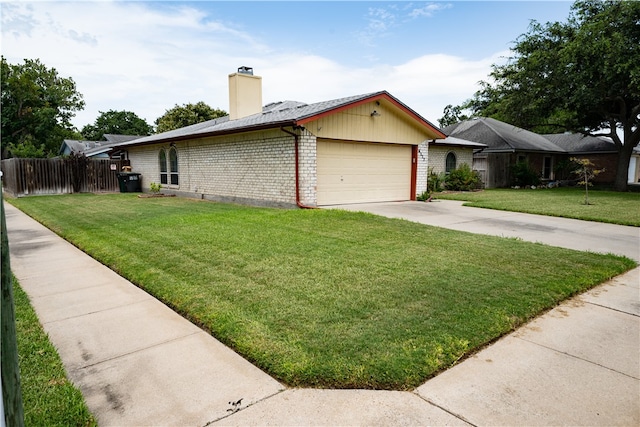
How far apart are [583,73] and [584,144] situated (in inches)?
529

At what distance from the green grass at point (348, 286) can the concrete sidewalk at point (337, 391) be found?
0.53 ft

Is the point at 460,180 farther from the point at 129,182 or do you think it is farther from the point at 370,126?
the point at 129,182

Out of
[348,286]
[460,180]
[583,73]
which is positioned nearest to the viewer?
[348,286]

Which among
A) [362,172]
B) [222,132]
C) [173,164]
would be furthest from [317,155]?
[173,164]

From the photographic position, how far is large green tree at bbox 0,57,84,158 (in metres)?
34.1

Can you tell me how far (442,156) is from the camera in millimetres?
20578

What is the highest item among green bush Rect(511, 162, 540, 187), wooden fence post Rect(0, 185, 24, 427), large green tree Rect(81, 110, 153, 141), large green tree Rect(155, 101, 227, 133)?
large green tree Rect(81, 110, 153, 141)

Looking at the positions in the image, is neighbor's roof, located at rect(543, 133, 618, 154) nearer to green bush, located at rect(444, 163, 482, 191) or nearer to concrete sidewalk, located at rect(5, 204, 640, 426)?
green bush, located at rect(444, 163, 482, 191)

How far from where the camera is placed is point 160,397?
259cm

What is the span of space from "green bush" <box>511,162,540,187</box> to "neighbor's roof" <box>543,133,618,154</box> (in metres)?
7.32

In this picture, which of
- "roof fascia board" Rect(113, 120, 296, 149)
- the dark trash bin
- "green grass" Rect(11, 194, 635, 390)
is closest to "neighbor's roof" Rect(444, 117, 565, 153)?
"roof fascia board" Rect(113, 120, 296, 149)

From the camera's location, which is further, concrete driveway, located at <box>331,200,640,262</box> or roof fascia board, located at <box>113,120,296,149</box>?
roof fascia board, located at <box>113,120,296,149</box>

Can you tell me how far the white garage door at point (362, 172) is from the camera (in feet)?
40.5

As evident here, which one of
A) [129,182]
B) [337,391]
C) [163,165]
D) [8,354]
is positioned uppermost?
[163,165]
